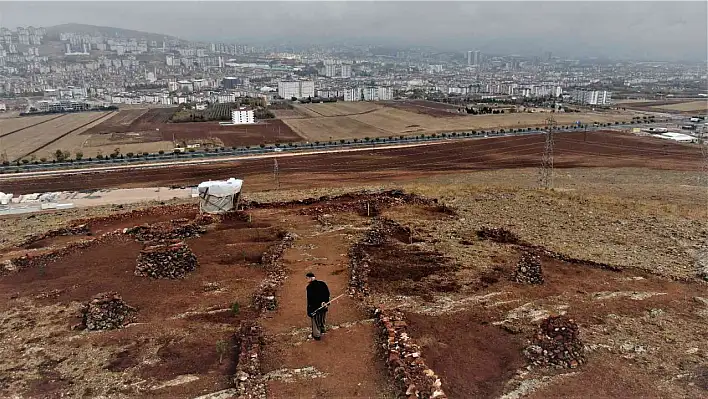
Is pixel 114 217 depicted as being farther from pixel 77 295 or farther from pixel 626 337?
pixel 626 337

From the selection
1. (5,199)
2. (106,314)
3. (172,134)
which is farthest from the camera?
(172,134)

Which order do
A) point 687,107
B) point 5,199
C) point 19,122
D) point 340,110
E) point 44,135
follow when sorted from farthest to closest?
point 340,110, point 687,107, point 19,122, point 44,135, point 5,199

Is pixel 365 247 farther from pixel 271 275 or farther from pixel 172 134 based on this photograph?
pixel 172 134

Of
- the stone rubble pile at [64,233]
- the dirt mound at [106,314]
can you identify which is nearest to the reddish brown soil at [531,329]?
the dirt mound at [106,314]

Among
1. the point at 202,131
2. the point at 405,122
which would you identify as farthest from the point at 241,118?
the point at 405,122

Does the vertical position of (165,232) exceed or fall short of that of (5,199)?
it exceeds it

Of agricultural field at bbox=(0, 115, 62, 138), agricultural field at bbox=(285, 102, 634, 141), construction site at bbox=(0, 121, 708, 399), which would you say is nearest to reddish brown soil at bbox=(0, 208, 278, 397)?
construction site at bbox=(0, 121, 708, 399)

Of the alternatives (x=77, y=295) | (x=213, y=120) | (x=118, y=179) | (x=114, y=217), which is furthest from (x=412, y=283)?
(x=213, y=120)
